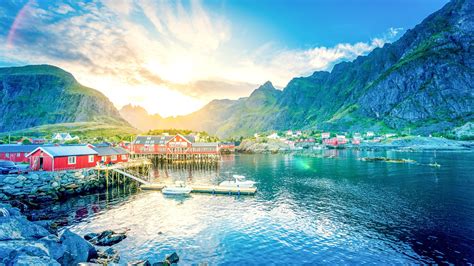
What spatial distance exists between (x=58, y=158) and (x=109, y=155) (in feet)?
61.5

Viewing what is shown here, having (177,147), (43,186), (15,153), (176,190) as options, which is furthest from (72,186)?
(177,147)

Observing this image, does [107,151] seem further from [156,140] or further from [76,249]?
[76,249]

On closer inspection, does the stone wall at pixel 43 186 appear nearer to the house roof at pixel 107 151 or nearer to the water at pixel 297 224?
the water at pixel 297 224

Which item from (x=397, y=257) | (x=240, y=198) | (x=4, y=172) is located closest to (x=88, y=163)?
(x=4, y=172)

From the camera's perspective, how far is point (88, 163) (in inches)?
2466

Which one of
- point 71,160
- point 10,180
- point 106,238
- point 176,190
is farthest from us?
point 71,160

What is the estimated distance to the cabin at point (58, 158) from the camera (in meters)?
53.8

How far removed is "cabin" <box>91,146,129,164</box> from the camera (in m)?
69.7

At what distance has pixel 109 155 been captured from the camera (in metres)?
73.2

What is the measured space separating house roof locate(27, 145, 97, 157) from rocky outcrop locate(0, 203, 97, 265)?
30592 millimetres

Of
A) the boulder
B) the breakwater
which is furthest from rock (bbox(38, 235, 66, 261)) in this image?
the breakwater

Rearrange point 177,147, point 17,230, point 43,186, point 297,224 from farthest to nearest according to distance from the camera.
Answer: point 177,147
point 43,186
point 297,224
point 17,230

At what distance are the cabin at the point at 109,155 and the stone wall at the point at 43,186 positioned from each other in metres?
13.2

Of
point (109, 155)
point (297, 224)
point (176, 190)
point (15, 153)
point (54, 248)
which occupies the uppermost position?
point (15, 153)
